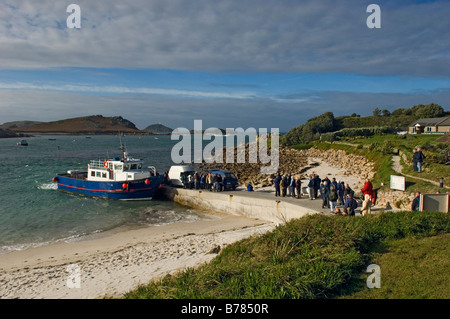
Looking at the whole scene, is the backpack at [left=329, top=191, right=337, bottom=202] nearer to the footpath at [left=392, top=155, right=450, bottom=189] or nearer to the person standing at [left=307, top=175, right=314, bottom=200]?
the person standing at [left=307, top=175, right=314, bottom=200]

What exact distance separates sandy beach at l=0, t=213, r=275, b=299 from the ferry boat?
25.1 feet

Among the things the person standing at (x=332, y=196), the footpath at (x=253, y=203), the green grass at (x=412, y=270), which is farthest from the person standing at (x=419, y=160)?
the green grass at (x=412, y=270)

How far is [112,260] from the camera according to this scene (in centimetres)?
1337

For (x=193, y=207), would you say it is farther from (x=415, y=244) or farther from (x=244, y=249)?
(x=415, y=244)

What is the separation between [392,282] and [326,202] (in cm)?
935

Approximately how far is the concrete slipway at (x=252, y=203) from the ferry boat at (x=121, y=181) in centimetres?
218

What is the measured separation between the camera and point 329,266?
8086 millimetres

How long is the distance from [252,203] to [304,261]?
11.7 m

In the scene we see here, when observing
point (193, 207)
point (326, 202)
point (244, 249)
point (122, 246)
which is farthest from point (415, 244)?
point (193, 207)

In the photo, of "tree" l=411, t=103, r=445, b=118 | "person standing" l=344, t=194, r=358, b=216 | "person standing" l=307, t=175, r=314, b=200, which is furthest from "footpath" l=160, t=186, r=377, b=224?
"tree" l=411, t=103, r=445, b=118

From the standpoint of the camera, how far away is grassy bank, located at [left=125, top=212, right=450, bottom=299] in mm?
7207

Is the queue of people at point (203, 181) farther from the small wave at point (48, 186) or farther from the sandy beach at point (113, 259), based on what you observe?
the small wave at point (48, 186)

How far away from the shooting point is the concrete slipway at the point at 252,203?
1755cm

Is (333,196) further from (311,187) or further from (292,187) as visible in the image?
(292,187)
